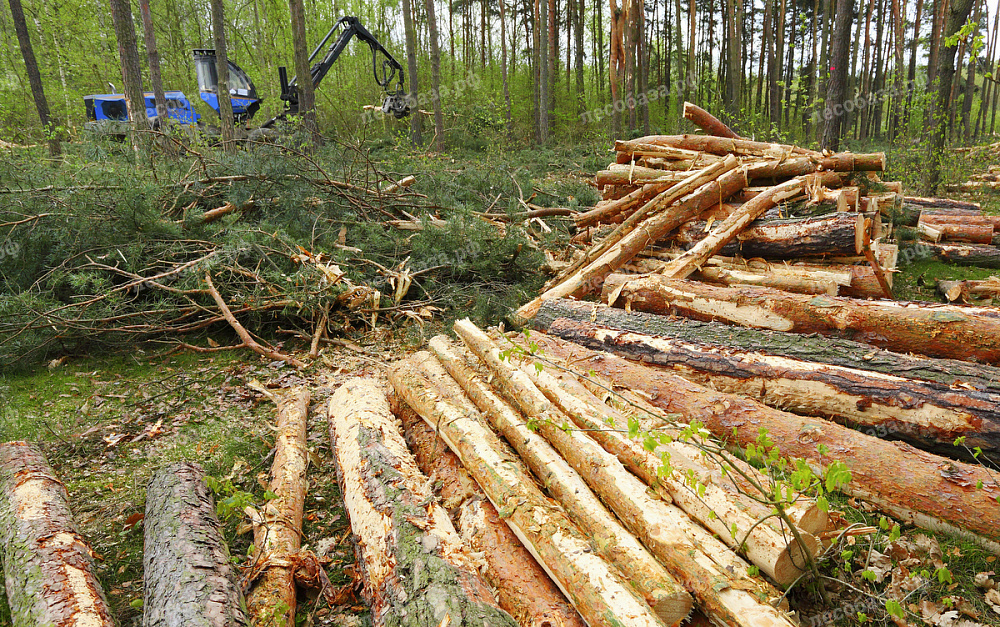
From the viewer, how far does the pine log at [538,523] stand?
1.78m

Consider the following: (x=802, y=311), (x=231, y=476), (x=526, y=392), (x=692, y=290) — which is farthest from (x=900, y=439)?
(x=231, y=476)

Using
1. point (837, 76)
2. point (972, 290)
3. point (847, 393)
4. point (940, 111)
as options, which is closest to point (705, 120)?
point (837, 76)

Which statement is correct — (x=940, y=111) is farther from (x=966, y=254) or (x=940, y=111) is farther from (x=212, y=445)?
(x=212, y=445)

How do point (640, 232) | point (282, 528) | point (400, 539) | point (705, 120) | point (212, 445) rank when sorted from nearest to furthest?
1. point (400, 539)
2. point (282, 528)
3. point (212, 445)
4. point (640, 232)
5. point (705, 120)

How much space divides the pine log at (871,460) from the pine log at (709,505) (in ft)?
1.48

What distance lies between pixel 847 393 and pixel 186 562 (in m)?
3.55

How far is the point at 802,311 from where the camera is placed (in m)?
3.75

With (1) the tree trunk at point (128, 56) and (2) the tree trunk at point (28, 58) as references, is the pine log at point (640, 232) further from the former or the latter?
(2) the tree trunk at point (28, 58)

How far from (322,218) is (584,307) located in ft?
14.1

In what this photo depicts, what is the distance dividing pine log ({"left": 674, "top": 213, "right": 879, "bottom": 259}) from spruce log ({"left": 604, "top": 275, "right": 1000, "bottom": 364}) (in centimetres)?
139

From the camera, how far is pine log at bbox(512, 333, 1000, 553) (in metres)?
2.31

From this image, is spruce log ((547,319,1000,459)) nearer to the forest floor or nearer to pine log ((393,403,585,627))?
the forest floor

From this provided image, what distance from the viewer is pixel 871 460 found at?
259 cm

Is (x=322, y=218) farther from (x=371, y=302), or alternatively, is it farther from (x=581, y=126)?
(x=581, y=126)
